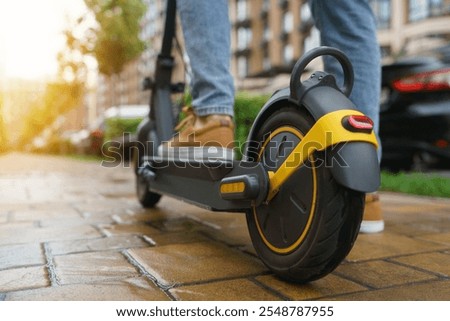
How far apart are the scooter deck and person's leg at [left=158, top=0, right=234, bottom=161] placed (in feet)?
0.27

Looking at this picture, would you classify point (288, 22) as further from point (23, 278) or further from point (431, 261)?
point (23, 278)

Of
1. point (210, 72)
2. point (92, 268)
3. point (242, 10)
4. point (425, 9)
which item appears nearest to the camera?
point (92, 268)

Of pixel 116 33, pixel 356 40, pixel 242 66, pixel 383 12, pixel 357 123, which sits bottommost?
pixel 357 123

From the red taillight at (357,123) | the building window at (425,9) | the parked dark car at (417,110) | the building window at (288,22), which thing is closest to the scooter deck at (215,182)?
the red taillight at (357,123)

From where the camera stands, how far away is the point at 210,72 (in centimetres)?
183

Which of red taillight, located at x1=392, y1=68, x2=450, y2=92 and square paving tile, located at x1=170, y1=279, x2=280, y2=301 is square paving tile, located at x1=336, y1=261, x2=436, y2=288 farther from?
red taillight, located at x1=392, y1=68, x2=450, y2=92

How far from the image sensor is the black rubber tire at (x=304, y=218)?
1.24m

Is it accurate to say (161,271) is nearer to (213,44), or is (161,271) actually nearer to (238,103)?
(213,44)

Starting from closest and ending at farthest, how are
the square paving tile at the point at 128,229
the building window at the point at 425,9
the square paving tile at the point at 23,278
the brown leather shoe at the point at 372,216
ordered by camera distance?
the square paving tile at the point at 23,278
the brown leather shoe at the point at 372,216
the square paving tile at the point at 128,229
the building window at the point at 425,9

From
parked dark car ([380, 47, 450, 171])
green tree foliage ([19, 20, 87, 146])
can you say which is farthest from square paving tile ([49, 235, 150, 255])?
green tree foliage ([19, 20, 87, 146])

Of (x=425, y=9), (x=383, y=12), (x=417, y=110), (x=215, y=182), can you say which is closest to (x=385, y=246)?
(x=215, y=182)

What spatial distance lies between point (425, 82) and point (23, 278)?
4032mm

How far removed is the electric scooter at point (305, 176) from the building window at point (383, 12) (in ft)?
89.0

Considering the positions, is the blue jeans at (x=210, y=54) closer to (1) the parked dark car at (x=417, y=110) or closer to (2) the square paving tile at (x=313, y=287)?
(2) the square paving tile at (x=313, y=287)
